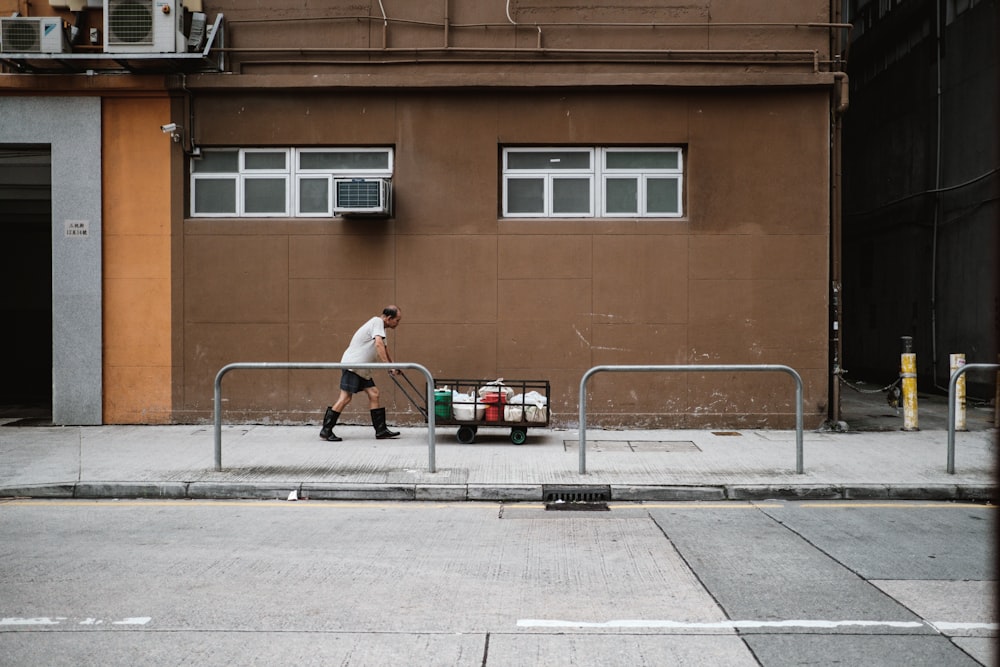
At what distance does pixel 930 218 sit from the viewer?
16.3 metres

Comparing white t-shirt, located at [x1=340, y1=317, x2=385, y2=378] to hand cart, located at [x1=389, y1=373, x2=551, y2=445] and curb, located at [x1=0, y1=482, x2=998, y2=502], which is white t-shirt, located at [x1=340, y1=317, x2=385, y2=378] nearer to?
hand cart, located at [x1=389, y1=373, x2=551, y2=445]

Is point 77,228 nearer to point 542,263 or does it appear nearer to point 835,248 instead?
point 542,263

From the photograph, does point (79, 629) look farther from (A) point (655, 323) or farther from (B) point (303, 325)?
(A) point (655, 323)

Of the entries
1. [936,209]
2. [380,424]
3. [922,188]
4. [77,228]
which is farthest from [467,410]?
[922,188]

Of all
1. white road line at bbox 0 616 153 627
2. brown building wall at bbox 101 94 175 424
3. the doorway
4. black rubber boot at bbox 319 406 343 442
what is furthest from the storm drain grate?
the doorway

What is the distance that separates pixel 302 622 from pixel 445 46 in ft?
29.3

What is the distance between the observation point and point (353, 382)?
33.9ft

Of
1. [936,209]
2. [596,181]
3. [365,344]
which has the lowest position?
[365,344]

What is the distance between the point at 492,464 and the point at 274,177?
18.6 feet

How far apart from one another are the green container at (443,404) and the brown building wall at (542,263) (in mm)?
1487

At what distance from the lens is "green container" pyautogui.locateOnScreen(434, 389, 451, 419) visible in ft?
33.0

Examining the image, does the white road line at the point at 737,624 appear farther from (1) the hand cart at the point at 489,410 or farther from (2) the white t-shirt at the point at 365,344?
(2) the white t-shirt at the point at 365,344

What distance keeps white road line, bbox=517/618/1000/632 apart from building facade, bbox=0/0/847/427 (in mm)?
6998

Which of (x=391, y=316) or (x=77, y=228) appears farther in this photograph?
(x=77, y=228)
